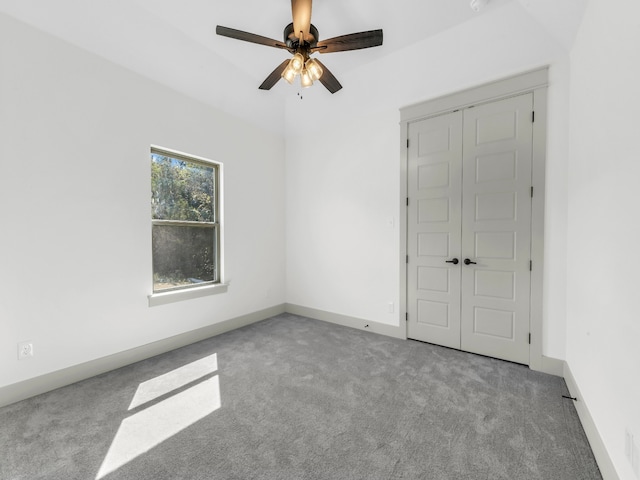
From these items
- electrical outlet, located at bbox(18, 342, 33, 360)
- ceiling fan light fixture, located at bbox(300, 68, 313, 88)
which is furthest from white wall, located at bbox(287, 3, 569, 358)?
electrical outlet, located at bbox(18, 342, 33, 360)

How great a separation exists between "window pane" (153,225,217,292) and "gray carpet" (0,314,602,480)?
2.92ft

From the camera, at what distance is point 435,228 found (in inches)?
124

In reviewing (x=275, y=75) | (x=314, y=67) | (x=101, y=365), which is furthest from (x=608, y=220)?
(x=101, y=365)

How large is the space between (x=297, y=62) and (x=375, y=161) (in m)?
1.64

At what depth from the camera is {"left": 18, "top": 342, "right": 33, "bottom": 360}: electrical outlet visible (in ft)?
7.01

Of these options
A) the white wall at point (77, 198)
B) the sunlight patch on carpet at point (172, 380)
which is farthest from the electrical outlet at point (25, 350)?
the sunlight patch on carpet at point (172, 380)

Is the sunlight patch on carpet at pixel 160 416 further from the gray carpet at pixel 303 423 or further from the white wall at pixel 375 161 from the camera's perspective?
the white wall at pixel 375 161

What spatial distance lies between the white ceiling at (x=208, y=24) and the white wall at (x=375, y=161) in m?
0.18

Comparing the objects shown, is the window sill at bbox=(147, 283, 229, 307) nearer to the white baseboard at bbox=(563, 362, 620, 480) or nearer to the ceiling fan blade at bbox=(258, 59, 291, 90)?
the ceiling fan blade at bbox=(258, 59, 291, 90)

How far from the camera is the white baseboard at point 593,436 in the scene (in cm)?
141

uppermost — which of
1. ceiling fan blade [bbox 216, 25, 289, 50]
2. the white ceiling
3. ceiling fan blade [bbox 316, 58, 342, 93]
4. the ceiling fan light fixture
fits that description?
the white ceiling

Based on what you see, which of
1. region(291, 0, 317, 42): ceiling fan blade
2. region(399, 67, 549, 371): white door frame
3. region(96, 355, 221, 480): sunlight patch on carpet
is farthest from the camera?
region(399, 67, 549, 371): white door frame

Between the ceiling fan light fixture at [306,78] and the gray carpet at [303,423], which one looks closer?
the gray carpet at [303,423]

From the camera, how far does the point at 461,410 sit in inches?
79.1
